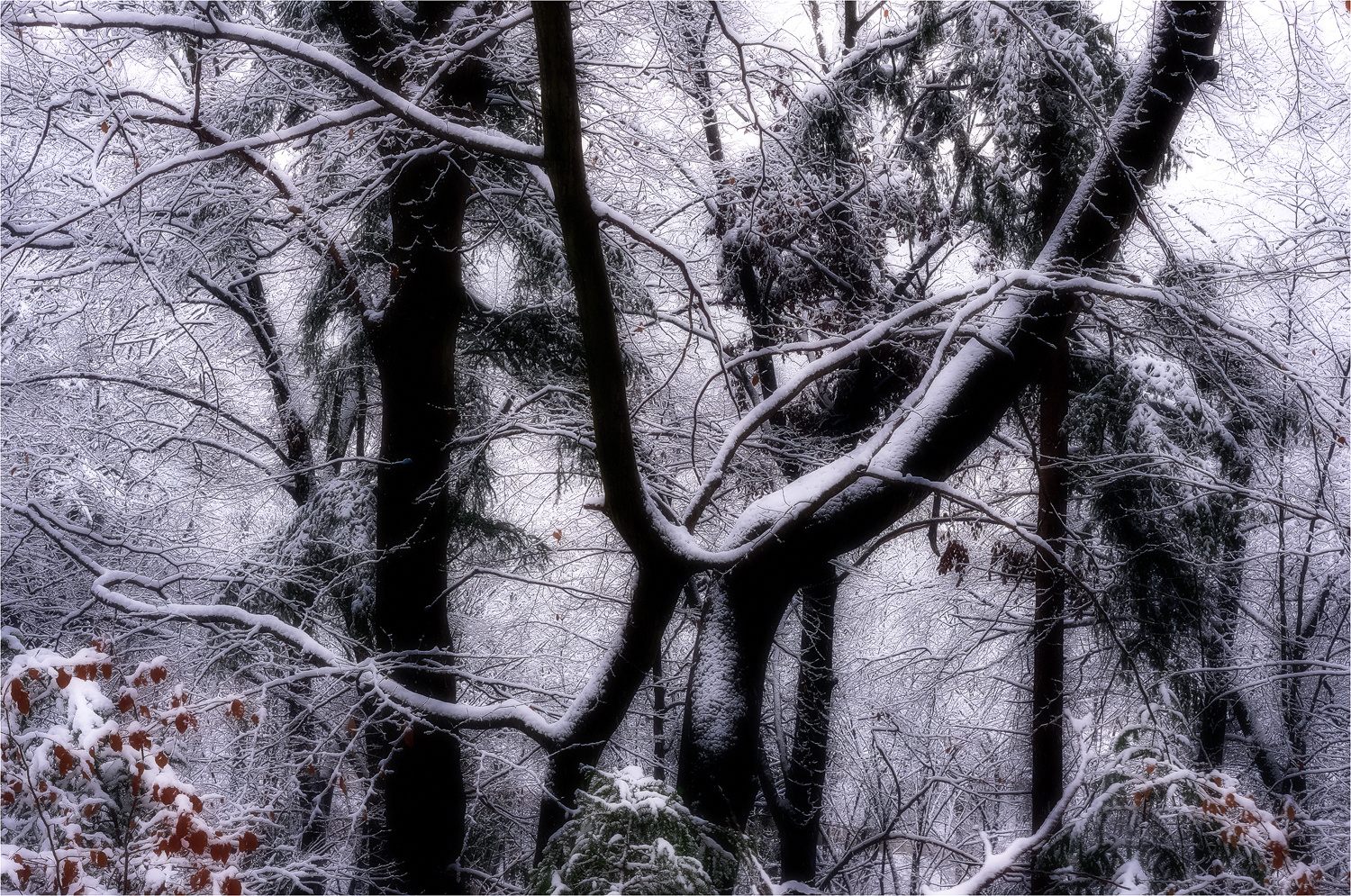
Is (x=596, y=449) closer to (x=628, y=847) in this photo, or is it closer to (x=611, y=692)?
(x=611, y=692)

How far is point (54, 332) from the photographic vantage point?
707 cm

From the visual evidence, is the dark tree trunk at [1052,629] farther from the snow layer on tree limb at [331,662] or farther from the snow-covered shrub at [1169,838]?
the snow layer on tree limb at [331,662]

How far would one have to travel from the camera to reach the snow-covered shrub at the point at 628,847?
A: 139 inches

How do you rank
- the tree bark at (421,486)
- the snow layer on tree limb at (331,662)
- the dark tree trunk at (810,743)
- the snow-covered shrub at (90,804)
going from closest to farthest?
the snow-covered shrub at (90,804), the snow layer on tree limb at (331,662), the tree bark at (421,486), the dark tree trunk at (810,743)

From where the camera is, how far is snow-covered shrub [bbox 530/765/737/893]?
3.52 meters

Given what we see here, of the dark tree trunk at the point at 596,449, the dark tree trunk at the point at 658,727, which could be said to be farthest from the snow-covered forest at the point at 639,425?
the dark tree trunk at the point at 658,727

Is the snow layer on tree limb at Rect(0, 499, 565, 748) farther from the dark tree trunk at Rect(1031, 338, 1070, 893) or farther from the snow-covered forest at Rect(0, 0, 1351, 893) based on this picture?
the dark tree trunk at Rect(1031, 338, 1070, 893)

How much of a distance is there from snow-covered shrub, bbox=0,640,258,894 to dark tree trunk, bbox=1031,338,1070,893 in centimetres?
651

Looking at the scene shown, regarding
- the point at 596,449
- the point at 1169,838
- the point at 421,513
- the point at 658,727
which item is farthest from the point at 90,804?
the point at 658,727

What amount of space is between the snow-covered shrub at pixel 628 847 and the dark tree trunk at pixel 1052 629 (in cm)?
481

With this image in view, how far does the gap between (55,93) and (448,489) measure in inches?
126

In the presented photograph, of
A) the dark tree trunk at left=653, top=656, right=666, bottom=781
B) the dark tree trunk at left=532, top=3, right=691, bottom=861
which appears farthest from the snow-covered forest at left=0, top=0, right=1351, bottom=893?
the dark tree trunk at left=653, top=656, right=666, bottom=781

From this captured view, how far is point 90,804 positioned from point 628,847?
2.19m

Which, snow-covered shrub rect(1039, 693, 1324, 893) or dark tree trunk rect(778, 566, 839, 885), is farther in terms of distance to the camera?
Answer: dark tree trunk rect(778, 566, 839, 885)
